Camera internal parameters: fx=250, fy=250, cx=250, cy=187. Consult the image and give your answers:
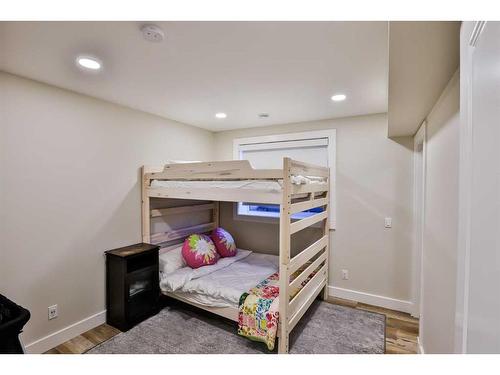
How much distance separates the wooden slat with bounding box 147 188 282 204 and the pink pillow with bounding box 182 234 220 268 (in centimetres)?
65

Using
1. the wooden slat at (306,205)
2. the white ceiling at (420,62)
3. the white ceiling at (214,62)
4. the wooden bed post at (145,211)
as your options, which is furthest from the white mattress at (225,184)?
the white ceiling at (420,62)

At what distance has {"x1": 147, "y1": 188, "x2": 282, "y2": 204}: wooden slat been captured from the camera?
2078 millimetres

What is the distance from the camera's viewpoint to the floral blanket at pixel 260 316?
199 cm

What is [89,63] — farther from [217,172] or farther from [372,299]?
[372,299]

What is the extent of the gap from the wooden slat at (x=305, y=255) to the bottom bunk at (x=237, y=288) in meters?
0.16

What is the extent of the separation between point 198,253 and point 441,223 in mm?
2316

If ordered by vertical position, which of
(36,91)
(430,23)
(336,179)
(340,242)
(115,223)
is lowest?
(340,242)

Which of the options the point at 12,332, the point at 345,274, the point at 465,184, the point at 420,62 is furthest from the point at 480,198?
the point at 345,274

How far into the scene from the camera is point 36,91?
2.04m
